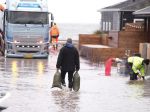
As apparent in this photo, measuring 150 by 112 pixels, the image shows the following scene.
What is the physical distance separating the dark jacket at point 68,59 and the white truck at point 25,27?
1781 centimetres

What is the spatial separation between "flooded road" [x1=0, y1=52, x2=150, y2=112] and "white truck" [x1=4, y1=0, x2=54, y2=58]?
25.6ft

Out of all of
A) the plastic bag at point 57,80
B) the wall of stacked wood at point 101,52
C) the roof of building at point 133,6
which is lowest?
the wall of stacked wood at point 101,52

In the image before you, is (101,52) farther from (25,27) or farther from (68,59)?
(68,59)

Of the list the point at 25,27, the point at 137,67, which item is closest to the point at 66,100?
the point at 137,67

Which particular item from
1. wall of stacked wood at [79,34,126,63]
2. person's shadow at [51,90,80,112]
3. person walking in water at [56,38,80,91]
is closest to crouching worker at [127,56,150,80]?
person walking in water at [56,38,80,91]

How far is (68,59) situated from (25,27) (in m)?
18.1

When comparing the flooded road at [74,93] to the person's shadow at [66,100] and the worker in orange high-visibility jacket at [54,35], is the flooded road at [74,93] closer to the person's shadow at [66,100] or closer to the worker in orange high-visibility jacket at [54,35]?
the person's shadow at [66,100]

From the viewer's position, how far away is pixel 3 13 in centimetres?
4125

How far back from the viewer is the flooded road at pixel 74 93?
1711cm

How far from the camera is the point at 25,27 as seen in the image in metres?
39.2

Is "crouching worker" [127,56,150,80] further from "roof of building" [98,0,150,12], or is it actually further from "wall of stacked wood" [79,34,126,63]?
"roof of building" [98,0,150,12]

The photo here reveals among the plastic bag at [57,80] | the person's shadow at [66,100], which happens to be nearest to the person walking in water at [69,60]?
the plastic bag at [57,80]

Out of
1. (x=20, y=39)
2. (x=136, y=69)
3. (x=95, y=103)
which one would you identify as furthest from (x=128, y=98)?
(x=20, y=39)

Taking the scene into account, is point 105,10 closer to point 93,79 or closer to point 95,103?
point 93,79
